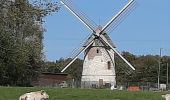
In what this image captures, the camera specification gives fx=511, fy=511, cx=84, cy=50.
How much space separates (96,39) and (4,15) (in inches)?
2007

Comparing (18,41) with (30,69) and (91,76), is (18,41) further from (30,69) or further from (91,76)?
(91,76)

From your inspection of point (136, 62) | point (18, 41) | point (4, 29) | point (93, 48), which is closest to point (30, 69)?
point (93, 48)

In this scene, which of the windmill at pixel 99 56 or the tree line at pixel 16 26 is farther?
the windmill at pixel 99 56

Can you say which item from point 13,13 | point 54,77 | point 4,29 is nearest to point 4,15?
point 13,13

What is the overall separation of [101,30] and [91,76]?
26.1 feet

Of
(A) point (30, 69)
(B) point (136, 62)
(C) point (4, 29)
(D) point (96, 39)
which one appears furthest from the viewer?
(B) point (136, 62)

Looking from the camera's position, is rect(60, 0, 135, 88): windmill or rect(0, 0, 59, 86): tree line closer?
rect(0, 0, 59, 86): tree line

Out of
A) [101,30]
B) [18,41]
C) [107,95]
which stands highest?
[101,30]

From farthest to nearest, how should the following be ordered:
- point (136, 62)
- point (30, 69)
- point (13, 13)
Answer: point (136, 62) → point (30, 69) → point (13, 13)

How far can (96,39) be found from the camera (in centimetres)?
8506

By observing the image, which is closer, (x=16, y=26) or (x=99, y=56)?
(x=16, y=26)

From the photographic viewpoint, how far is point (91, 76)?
86.1m

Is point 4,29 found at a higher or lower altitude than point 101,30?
lower

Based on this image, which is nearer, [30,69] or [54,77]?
[30,69]
